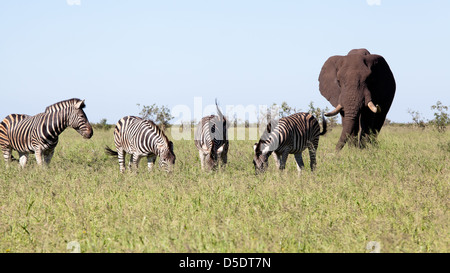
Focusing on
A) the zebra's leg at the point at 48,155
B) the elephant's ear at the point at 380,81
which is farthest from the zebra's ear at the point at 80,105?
the elephant's ear at the point at 380,81

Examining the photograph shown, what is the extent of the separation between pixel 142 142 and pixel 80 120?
1964 mm

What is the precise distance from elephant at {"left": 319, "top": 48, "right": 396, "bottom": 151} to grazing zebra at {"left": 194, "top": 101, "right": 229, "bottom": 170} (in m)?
3.87

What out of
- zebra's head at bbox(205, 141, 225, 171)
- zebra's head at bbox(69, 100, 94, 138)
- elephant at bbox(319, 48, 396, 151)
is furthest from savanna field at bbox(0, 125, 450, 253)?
elephant at bbox(319, 48, 396, 151)

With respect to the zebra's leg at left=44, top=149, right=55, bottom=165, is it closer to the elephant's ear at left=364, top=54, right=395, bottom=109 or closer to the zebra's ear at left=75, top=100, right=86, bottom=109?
the zebra's ear at left=75, top=100, right=86, bottom=109

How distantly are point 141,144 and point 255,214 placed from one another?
487cm

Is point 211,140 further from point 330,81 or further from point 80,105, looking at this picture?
point 330,81

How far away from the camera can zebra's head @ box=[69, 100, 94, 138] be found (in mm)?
11523

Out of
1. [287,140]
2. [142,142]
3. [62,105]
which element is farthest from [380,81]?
[62,105]

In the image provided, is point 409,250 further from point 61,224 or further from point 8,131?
point 8,131

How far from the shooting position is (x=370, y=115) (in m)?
15.4

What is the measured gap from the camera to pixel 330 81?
636 inches

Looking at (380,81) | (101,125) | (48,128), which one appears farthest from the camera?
(101,125)
